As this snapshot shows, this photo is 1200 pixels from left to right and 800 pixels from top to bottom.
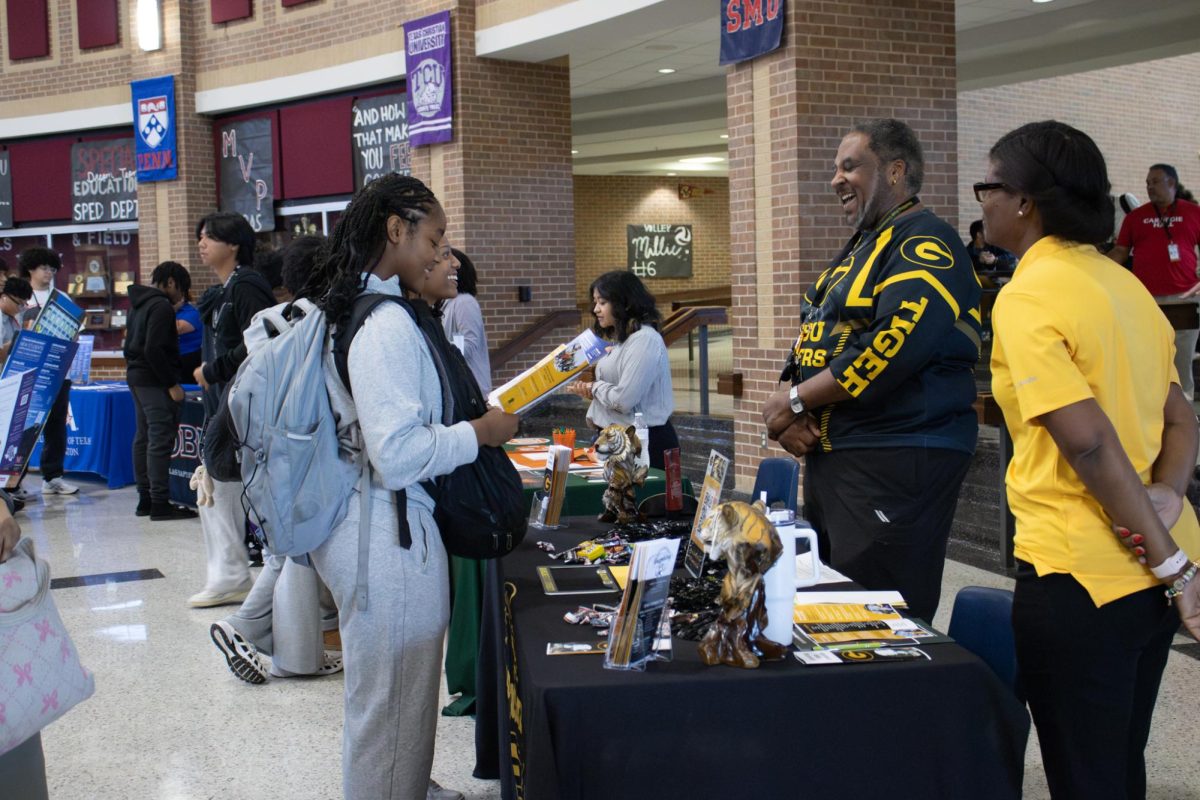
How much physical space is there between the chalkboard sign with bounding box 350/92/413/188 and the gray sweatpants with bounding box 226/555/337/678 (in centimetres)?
703

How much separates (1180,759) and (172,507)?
6.58 metres

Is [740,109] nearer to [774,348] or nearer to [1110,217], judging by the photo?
[774,348]

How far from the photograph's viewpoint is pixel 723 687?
1898 millimetres

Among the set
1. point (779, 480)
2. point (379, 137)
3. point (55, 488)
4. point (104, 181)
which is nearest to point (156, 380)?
point (55, 488)

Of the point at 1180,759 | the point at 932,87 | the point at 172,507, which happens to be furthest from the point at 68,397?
the point at 1180,759

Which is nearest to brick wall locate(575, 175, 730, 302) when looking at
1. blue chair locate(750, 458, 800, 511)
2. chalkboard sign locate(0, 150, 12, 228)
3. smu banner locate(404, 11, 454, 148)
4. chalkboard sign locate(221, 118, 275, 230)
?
chalkboard sign locate(221, 118, 275, 230)

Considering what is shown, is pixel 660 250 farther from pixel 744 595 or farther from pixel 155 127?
pixel 744 595

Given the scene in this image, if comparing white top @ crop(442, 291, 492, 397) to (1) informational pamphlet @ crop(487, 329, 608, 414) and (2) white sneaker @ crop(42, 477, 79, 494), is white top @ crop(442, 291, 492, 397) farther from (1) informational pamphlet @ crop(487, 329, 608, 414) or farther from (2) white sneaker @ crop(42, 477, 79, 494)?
(2) white sneaker @ crop(42, 477, 79, 494)

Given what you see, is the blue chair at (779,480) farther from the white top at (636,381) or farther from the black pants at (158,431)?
the black pants at (158,431)

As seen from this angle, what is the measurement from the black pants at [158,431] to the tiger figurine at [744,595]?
6445 mm

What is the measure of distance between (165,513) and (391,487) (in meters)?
6.14

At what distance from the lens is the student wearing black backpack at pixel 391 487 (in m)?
2.26

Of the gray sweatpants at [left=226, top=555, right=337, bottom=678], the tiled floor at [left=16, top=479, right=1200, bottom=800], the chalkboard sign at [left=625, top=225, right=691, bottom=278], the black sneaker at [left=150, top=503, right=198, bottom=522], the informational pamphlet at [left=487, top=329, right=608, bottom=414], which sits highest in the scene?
the chalkboard sign at [left=625, top=225, right=691, bottom=278]

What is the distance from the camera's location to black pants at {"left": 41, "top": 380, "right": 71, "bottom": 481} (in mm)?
8633
